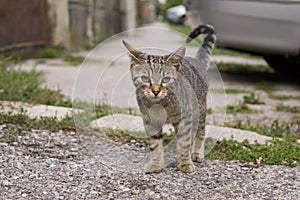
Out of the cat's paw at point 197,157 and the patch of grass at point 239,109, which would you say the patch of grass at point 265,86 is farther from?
the cat's paw at point 197,157

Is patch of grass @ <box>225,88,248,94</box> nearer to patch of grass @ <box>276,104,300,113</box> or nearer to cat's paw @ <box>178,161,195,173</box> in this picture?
patch of grass @ <box>276,104,300,113</box>

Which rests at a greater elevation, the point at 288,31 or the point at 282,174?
the point at 288,31

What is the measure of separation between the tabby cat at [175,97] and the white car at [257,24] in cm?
306

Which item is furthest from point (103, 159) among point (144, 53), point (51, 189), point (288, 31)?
point (288, 31)

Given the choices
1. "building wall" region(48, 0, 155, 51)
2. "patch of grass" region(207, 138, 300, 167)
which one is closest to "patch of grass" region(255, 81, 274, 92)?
"patch of grass" region(207, 138, 300, 167)

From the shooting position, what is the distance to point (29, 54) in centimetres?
757

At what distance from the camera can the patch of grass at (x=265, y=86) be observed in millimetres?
6133

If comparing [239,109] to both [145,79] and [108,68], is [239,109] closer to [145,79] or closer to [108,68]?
[108,68]

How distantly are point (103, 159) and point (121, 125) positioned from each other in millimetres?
618

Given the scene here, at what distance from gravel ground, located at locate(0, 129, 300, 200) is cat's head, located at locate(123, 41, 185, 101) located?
1.52ft

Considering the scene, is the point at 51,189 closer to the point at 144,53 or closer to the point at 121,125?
the point at 144,53

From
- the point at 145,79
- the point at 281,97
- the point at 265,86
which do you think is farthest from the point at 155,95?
the point at 265,86

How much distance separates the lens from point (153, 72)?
2.40 metres

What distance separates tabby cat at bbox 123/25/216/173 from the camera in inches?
95.3
